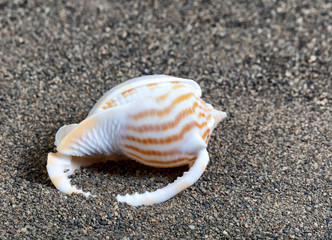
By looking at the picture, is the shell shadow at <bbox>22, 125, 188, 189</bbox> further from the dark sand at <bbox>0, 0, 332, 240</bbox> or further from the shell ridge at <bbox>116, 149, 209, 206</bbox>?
the shell ridge at <bbox>116, 149, 209, 206</bbox>

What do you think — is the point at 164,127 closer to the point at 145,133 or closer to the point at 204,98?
the point at 145,133

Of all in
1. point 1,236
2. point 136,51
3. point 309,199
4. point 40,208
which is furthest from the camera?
point 136,51

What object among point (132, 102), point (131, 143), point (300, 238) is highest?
point (132, 102)

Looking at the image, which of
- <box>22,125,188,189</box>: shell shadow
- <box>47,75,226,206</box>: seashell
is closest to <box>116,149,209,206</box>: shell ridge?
<box>47,75,226,206</box>: seashell

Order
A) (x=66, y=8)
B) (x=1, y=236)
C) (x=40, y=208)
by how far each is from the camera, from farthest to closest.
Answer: (x=66, y=8)
(x=40, y=208)
(x=1, y=236)

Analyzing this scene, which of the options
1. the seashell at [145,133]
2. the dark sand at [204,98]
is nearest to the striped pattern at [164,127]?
the seashell at [145,133]

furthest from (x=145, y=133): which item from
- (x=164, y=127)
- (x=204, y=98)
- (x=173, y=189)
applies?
(x=204, y=98)

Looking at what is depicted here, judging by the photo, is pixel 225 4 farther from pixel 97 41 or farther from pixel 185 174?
pixel 185 174

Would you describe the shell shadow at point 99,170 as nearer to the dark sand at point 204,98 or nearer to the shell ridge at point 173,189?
the dark sand at point 204,98

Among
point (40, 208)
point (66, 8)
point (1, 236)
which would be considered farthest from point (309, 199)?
point (66, 8)
